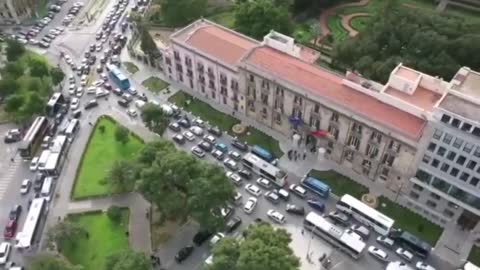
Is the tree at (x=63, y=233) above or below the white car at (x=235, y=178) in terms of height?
above

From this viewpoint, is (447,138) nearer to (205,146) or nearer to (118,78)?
(205,146)

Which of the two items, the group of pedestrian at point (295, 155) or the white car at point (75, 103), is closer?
the group of pedestrian at point (295, 155)

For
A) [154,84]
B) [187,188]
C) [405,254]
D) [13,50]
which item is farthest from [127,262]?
[13,50]

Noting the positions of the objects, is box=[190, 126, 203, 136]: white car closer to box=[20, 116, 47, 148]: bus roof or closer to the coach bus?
the coach bus

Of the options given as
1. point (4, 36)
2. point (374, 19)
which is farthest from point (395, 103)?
point (4, 36)

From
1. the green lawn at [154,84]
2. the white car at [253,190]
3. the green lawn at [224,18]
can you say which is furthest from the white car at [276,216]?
the green lawn at [224,18]

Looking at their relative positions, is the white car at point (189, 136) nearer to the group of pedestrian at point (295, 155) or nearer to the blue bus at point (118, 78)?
the group of pedestrian at point (295, 155)

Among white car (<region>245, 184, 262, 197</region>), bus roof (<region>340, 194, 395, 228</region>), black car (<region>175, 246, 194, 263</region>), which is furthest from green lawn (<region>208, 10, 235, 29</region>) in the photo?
black car (<region>175, 246, 194, 263</region>)
